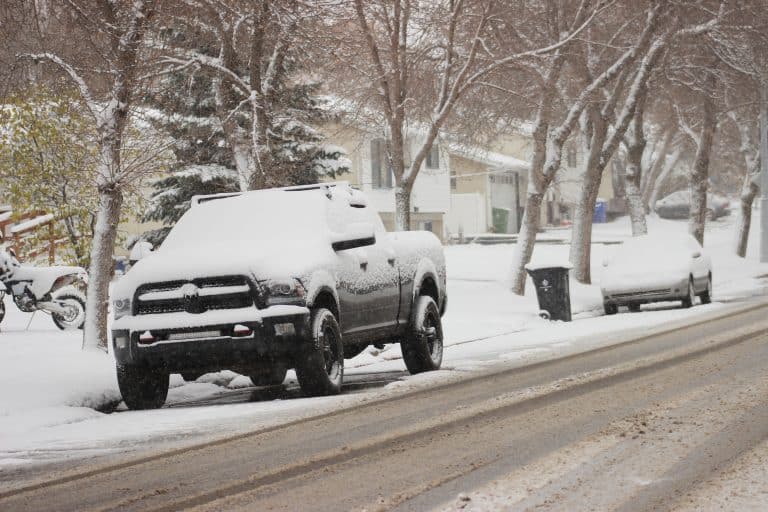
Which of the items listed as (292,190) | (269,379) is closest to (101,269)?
(269,379)

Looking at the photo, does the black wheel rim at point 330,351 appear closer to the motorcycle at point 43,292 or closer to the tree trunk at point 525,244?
the motorcycle at point 43,292

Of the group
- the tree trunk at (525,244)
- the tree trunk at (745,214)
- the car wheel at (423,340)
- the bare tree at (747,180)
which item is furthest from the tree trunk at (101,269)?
the tree trunk at (745,214)

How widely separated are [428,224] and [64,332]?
38449 millimetres

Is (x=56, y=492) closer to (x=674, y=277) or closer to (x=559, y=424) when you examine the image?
(x=559, y=424)

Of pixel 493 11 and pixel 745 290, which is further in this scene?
pixel 745 290

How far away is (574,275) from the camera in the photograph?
3158 cm

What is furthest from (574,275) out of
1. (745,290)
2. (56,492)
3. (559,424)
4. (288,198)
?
(56,492)

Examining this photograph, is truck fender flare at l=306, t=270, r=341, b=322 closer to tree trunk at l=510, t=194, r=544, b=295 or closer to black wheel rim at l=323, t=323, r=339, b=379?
black wheel rim at l=323, t=323, r=339, b=379

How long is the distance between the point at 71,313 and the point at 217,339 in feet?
34.1

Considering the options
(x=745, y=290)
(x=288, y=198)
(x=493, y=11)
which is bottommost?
(x=745, y=290)

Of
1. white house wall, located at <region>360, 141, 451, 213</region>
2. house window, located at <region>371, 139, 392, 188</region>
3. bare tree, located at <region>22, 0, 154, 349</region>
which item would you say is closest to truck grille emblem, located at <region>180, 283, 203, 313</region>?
bare tree, located at <region>22, 0, 154, 349</region>

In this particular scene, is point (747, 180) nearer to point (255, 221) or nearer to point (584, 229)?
point (584, 229)

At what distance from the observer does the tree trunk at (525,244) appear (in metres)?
27.6

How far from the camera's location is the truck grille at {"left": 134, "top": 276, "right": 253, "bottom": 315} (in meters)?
11.5
